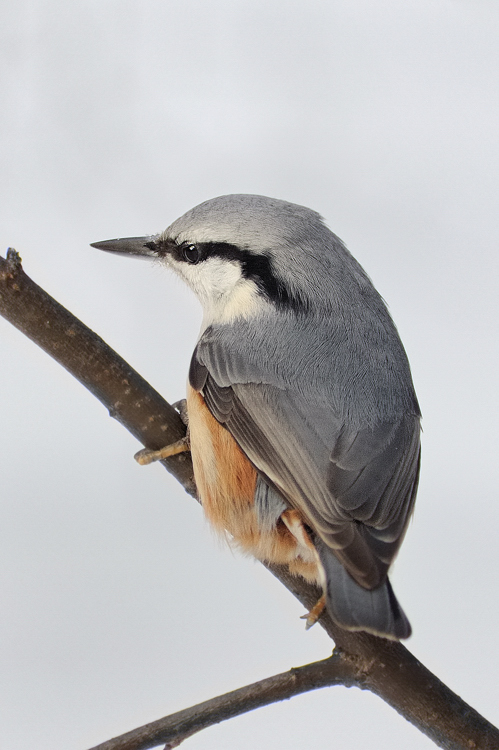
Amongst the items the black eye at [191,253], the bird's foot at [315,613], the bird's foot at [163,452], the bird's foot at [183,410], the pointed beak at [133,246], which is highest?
the pointed beak at [133,246]

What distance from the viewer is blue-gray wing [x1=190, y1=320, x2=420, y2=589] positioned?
1.45 m

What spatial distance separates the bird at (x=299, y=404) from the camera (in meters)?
1.47

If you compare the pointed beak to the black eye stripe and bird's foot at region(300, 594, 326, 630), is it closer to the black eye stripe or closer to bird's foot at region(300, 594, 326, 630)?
the black eye stripe

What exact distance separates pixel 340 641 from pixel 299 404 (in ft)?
1.73

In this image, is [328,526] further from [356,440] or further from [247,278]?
[247,278]

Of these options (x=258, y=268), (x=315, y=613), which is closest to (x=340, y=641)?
(x=315, y=613)

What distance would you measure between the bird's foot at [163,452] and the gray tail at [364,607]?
57cm

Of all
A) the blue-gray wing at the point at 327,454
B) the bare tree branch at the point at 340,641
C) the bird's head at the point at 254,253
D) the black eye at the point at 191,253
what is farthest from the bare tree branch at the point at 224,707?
the black eye at the point at 191,253

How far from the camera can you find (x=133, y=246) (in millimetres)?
2139

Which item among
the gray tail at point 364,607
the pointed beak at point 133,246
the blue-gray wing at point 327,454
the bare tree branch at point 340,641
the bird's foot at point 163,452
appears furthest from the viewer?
the pointed beak at point 133,246

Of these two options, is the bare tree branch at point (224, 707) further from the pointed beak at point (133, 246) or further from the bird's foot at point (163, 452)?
the pointed beak at point (133, 246)

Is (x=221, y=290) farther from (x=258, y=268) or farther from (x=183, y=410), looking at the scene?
(x=183, y=410)

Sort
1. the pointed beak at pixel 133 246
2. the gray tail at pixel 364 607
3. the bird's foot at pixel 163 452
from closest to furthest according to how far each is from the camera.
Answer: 1. the gray tail at pixel 364 607
2. the bird's foot at pixel 163 452
3. the pointed beak at pixel 133 246

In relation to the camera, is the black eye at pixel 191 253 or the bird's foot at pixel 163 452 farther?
the black eye at pixel 191 253
